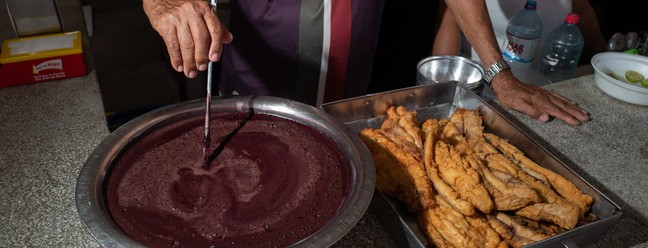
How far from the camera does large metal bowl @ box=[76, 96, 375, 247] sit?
83cm

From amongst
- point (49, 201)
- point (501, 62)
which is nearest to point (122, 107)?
point (49, 201)

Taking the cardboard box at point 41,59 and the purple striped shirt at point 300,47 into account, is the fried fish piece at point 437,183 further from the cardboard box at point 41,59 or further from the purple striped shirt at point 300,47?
the cardboard box at point 41,59

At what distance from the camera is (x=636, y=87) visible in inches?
68.4

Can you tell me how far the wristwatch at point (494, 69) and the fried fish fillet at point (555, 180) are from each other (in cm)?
47

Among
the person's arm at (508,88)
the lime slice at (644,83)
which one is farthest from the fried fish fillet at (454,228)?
the lime slice at (644,83)

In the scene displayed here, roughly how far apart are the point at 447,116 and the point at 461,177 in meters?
0.53

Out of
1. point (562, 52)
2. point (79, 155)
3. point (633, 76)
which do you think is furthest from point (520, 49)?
point (79, 155)

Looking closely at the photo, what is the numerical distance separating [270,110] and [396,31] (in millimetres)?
2176

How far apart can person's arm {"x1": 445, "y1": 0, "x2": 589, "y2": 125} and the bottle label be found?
596 millimetres

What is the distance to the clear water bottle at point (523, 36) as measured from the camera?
2379 mm

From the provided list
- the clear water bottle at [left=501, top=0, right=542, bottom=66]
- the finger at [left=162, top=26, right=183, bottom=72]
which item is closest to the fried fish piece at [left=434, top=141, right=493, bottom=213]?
the finger at [left=162, top=26, right=183, bottom=72]

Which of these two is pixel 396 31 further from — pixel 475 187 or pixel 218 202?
pixel 218 202

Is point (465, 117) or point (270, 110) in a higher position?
point (270, 110)

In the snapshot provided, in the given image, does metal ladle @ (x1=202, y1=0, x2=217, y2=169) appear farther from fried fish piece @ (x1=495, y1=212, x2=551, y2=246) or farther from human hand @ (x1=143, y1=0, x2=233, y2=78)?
fried fish piece @ (x1=495, y1=212, x2=551, y2=246)
